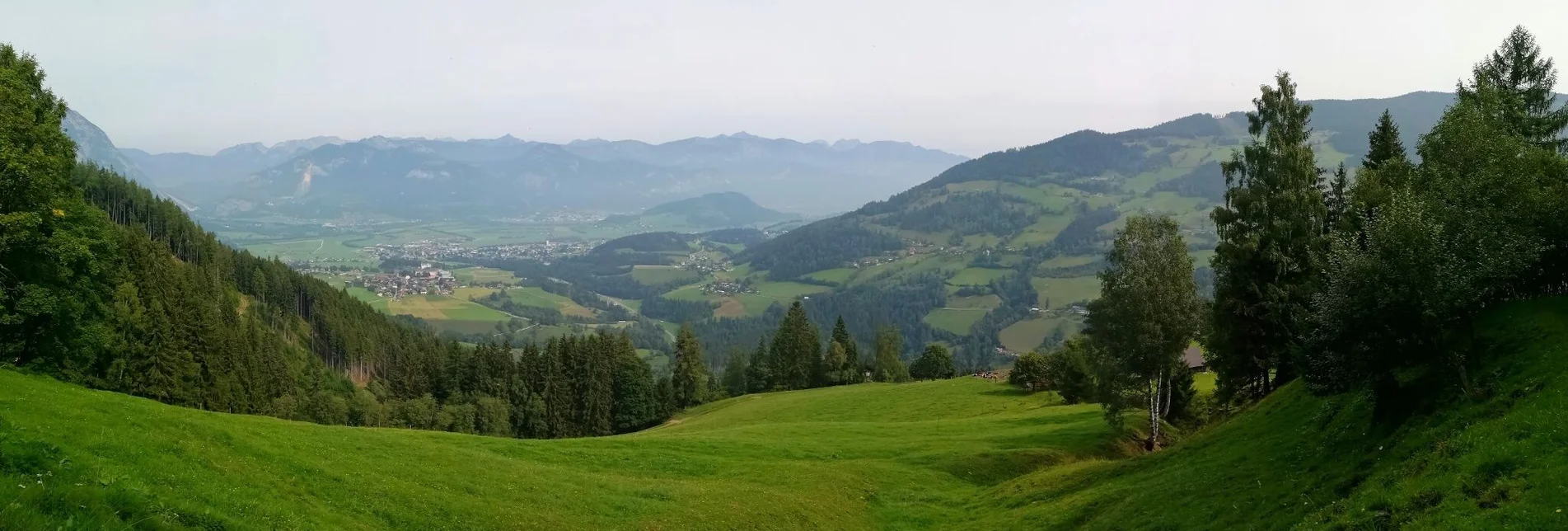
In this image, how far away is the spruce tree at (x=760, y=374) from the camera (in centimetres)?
12381

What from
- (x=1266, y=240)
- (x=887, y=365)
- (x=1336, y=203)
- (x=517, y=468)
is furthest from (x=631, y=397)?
(x=1336, y=203)

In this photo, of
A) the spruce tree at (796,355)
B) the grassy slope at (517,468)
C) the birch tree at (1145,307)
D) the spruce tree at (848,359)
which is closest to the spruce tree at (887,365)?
the spruce tree at (848,359)

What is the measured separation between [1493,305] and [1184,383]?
85.2 feet

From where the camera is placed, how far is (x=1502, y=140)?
90.1 ft

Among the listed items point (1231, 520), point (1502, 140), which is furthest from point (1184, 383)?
Result: point (1231, 520)

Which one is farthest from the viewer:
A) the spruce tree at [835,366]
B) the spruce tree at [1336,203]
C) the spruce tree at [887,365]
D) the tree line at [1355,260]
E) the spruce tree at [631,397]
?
the spruce tree at [887,365]

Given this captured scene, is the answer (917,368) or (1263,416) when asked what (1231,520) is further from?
(917,368)

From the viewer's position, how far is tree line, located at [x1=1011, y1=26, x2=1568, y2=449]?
19828 mm

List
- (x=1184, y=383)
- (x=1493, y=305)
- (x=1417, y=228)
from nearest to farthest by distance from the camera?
(x=1417, y=228)
(x=1493, y=305)
(x=1184, y=383)

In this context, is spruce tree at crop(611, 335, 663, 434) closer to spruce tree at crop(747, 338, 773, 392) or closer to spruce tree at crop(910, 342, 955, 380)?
spruce tree at crop(747, 338, 773, 392)

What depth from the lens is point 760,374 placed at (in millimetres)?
126938

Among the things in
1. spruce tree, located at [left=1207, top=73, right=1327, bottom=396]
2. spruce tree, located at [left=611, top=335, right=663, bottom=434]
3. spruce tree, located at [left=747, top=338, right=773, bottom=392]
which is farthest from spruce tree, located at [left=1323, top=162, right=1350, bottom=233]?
spruce tree, located at [left=747, top=338, right=773, bottom=392]

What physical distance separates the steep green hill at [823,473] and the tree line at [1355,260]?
6.12ft

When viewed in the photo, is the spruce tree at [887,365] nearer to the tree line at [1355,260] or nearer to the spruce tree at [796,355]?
the spruce tree at [796,355]
